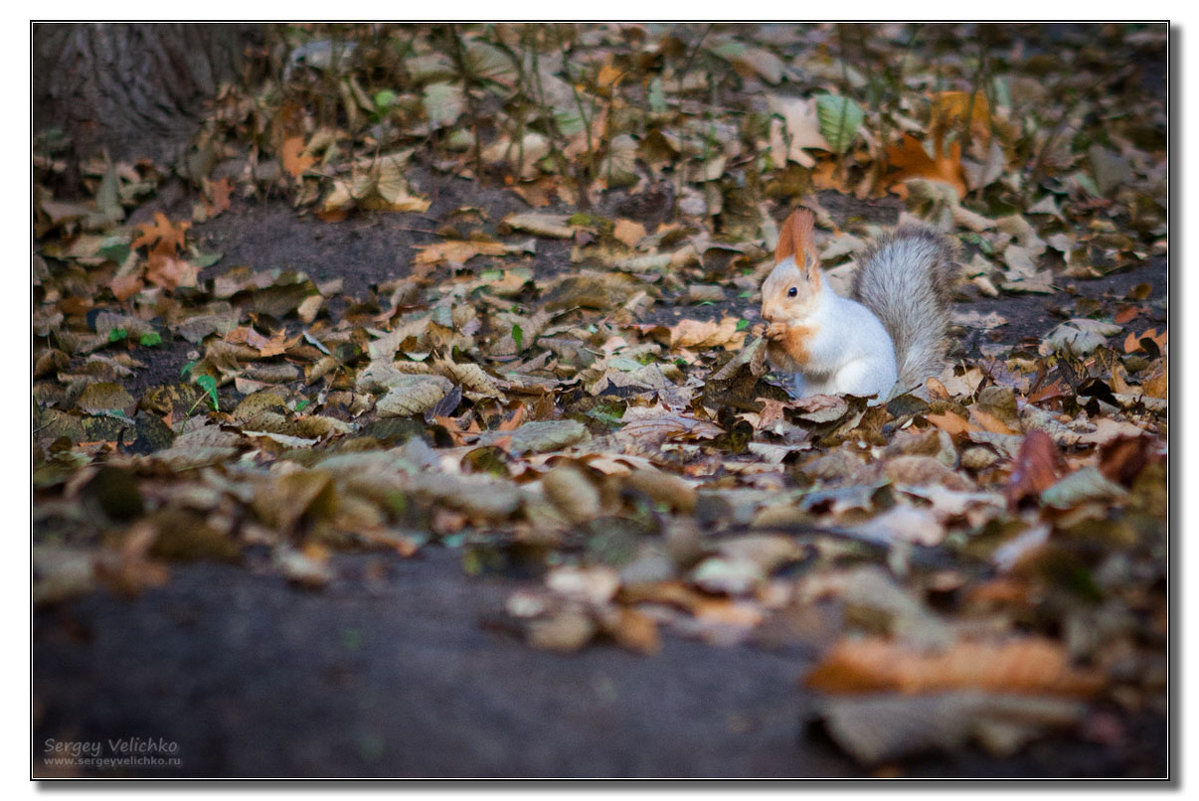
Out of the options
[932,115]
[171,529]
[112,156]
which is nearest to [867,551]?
[171,529]

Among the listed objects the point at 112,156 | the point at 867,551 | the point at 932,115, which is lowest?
the point at 867,551

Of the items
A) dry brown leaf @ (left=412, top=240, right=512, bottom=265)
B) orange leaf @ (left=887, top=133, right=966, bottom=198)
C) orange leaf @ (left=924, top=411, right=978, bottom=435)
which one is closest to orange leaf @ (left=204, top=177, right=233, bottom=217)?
dry brown leaf @ (left=412, top=240, right=512, bottom=265)

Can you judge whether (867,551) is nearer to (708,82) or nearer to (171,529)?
(171,529)

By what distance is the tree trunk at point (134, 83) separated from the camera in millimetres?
3752

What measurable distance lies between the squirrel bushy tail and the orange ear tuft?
1.37 feet

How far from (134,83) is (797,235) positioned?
2.94m

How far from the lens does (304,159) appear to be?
11.8ft

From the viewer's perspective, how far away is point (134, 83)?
3857mm

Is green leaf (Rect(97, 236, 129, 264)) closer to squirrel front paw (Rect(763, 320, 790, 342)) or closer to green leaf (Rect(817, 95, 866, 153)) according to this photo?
squirrel front paw (Rect(763, 320, 790, 342))

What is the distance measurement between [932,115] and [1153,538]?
9.39 feet

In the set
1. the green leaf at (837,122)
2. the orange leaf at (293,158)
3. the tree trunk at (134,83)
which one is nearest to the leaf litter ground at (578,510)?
the orange leaf at (293,158)

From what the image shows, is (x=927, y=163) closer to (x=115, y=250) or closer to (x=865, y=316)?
(x=865, y=316)

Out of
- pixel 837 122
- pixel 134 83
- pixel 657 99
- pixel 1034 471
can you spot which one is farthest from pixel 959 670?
pixel 134 83

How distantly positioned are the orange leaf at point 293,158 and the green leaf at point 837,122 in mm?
1843
